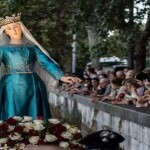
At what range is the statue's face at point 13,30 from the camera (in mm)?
8414

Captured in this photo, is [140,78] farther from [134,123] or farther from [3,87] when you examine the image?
[3,87]

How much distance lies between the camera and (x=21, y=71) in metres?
8.51

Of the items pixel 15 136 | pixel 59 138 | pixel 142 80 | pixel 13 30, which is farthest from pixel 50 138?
pixel 142 80

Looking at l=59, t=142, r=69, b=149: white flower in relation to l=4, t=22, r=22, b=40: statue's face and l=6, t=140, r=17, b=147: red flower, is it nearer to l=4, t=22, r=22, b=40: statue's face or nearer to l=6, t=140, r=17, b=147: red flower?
l=6, t=140, r=17, b=147: red flower

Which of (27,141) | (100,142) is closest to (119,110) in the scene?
(27,141)

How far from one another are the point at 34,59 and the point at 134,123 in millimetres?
2081

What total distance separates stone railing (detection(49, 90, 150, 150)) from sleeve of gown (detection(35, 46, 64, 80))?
1426mm

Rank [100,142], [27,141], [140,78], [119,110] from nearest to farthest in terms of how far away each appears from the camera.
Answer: [100,142] → [27,141] → [119,110] → [140,78]

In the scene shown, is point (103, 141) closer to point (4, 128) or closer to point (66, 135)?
point (66, 135)

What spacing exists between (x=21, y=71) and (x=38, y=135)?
3212 millimetres

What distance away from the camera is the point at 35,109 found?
8.60m

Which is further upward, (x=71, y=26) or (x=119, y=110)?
(x=71, y=26)

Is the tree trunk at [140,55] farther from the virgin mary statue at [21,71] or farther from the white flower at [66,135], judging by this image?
the white flower at [66,135]

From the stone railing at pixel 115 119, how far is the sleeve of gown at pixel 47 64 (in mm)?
1426
